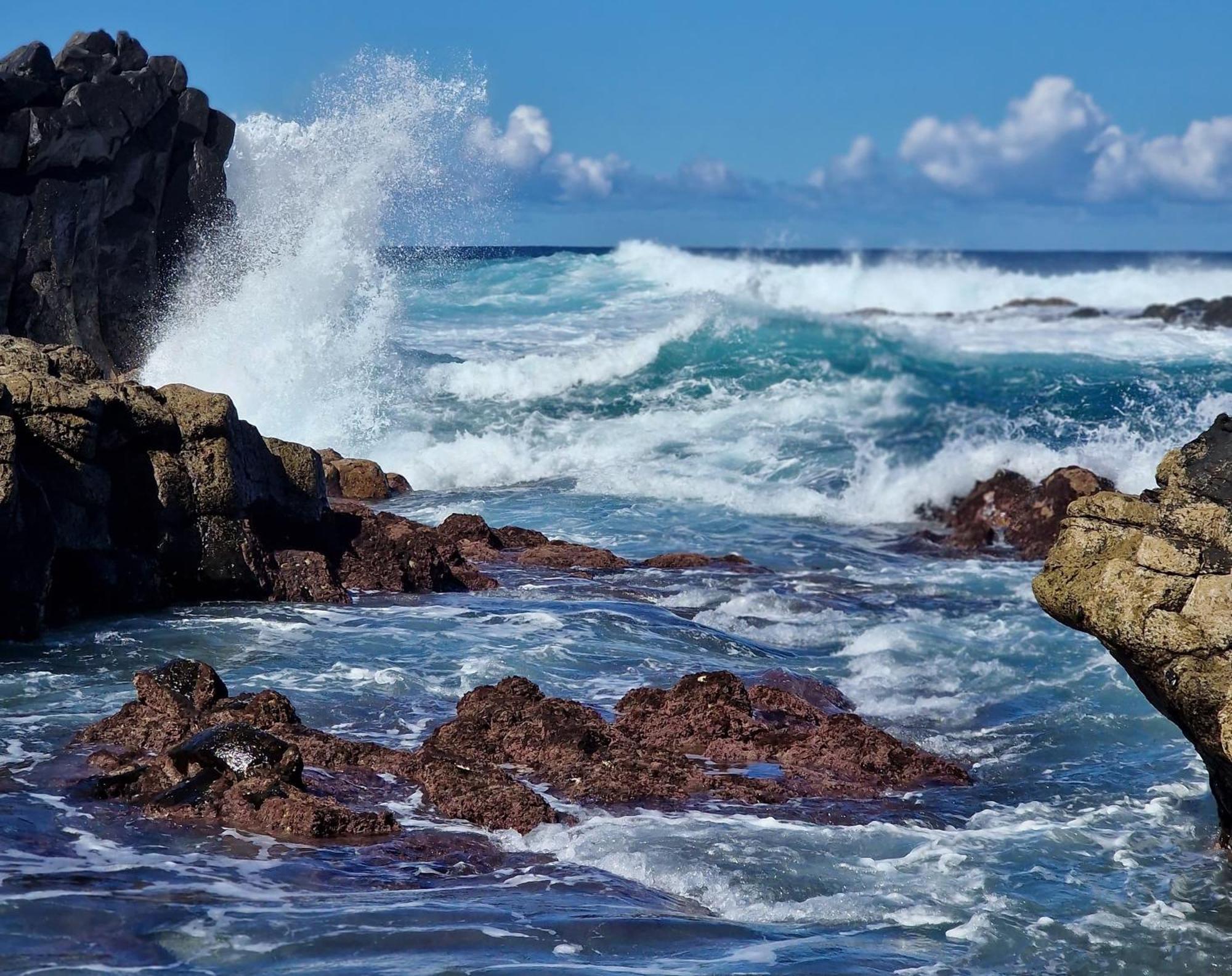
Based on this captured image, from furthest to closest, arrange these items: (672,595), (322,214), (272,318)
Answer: (322,214) < (272,318) < (672,595)

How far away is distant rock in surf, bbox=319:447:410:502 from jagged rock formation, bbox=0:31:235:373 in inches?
210

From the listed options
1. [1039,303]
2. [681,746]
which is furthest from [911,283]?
[681,746]

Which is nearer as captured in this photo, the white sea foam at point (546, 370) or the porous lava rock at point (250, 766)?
the porous lava rock at point (250, 766)

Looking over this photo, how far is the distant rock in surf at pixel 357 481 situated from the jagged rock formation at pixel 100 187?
5.34 m

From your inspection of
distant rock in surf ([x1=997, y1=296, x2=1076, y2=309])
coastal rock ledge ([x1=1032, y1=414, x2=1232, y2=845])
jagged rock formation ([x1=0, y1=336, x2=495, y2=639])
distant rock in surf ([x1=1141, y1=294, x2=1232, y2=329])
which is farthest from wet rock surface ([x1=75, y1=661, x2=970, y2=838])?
distant rock in surf ([x1=997, y1=296, x2=1076, y2=309])

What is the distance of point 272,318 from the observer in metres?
24.7

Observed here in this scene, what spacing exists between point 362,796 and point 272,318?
18.8 m

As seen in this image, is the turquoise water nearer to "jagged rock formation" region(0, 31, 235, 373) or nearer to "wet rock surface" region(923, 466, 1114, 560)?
"wet rock surface" region(923, 466, 1114, 560)

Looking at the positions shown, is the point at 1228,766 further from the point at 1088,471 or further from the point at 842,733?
the point at 1088,471

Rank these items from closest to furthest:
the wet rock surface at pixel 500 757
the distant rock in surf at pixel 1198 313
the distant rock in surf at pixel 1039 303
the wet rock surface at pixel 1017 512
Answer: the wet rock surface at pixel 500 757 → the wet rock surface at pixel 1017 512 → the distant rock in surf at pixel 1198 313 → the distant rock in surf at pixel 1039 303

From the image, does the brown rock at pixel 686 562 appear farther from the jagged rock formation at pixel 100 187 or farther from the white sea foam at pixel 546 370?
the white sea foam at pixel 546 370

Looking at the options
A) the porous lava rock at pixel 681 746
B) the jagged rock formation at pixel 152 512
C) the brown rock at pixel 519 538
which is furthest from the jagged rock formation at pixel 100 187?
the porous lava rock at pixel 681 746

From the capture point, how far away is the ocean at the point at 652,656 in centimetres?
534

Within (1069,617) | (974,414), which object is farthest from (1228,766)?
(974,414)
